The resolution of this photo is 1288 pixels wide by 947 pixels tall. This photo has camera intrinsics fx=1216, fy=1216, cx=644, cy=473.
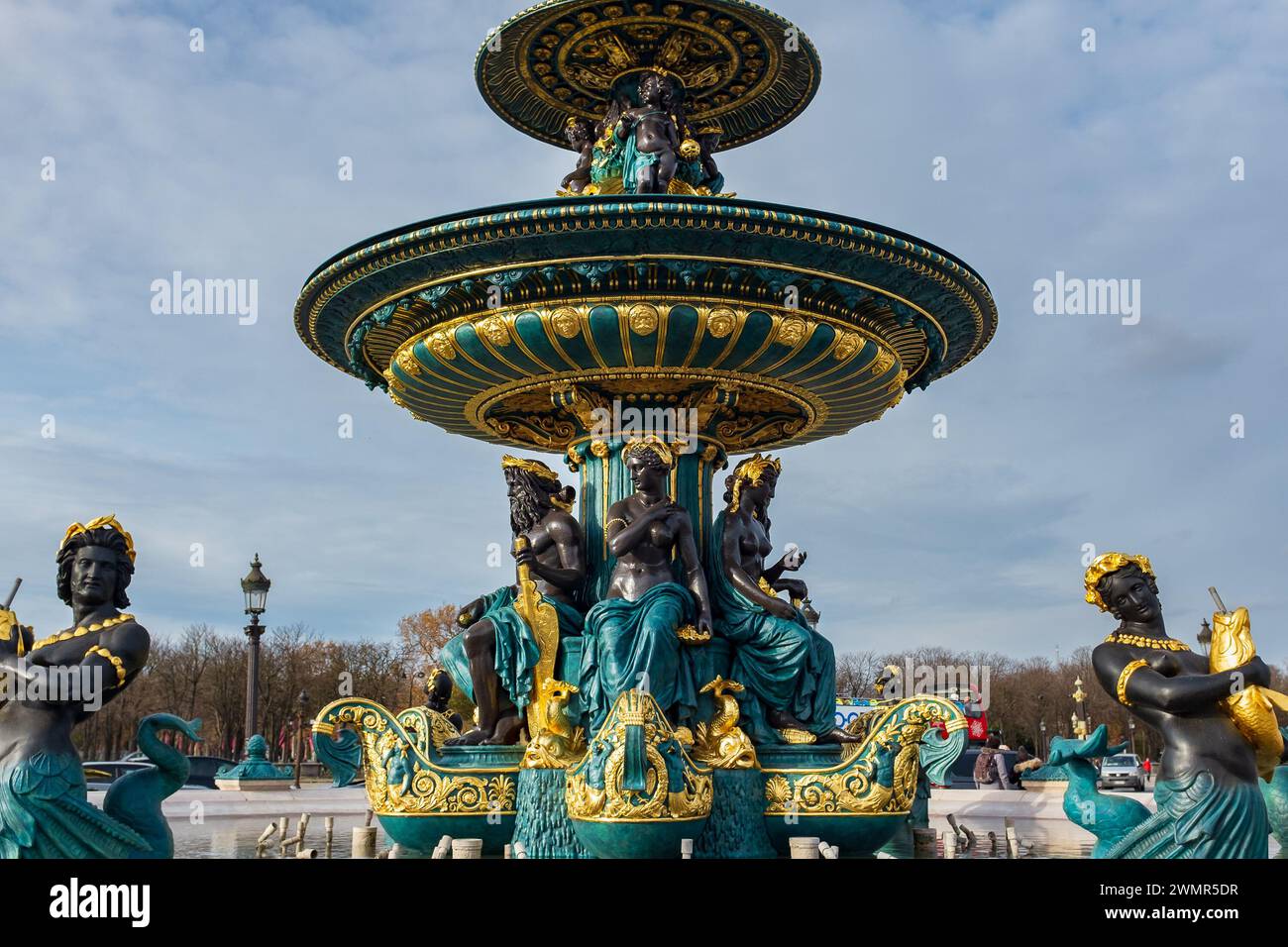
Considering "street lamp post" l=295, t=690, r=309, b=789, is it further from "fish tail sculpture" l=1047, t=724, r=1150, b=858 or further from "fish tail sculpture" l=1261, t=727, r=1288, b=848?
"fish tail sculpture" l=1261, t=727, r=1288, b=848

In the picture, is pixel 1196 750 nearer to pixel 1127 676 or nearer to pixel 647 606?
pixel 1127 676

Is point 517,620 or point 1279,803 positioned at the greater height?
point 517,620

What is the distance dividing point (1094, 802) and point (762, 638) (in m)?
3.25

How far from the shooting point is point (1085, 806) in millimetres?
5613

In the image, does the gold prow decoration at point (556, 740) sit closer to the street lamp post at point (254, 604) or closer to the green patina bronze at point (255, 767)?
the green patina bronze at point (255, 767)

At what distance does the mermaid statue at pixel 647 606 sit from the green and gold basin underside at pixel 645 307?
0.75 metres

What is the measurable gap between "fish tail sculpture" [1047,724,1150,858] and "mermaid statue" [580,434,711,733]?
9.46 ft

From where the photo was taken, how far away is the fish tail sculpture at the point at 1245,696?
17.2 ft

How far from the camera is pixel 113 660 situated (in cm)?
536

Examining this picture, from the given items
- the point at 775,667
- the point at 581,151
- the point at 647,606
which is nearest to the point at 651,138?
the point at 581,151

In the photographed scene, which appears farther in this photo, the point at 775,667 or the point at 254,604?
the point at 254,604

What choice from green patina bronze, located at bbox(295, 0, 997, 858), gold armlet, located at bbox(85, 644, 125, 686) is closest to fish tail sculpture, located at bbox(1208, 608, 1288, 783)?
green patina bronze, located at bbox(295, 0, 997, 858)

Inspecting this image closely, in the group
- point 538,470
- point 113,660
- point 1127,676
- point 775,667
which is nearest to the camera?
point 113,660
